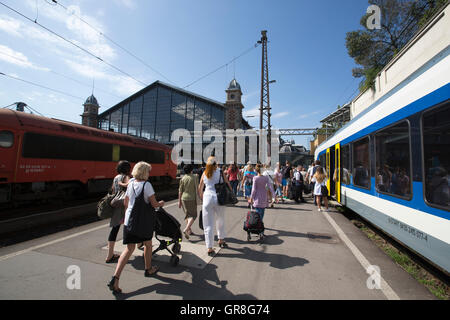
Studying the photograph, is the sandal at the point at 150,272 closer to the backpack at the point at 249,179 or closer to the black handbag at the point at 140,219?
the black handbag at the point at 140,219

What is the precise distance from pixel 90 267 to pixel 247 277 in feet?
7.90

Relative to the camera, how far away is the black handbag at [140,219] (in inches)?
107

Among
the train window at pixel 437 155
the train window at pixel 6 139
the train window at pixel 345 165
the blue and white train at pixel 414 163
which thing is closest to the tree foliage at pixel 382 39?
the train window at pixel 345 165

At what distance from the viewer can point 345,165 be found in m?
7.12

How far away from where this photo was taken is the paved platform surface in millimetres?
2604

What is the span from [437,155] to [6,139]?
10.5 meters

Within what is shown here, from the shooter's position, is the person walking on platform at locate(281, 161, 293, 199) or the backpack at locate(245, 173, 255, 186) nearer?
the backpack at locate(245, 173, 255, 186)

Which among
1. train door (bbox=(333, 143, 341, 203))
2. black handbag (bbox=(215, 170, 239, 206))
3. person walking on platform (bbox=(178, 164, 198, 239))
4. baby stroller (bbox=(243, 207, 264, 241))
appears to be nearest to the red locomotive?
person walking on platform (bbox=(178, 164, 198, 239))

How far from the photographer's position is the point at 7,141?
261 inches

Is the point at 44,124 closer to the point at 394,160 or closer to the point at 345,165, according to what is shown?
the point at 394,160

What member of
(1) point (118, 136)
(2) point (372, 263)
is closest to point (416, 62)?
(2) point (372, 263)

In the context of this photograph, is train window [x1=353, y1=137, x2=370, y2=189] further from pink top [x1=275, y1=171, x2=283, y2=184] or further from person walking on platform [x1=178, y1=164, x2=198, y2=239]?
person walking on platform [x1=178, y1=164, x2=198, y2=239]

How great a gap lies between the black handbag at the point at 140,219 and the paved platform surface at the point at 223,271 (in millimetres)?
708
